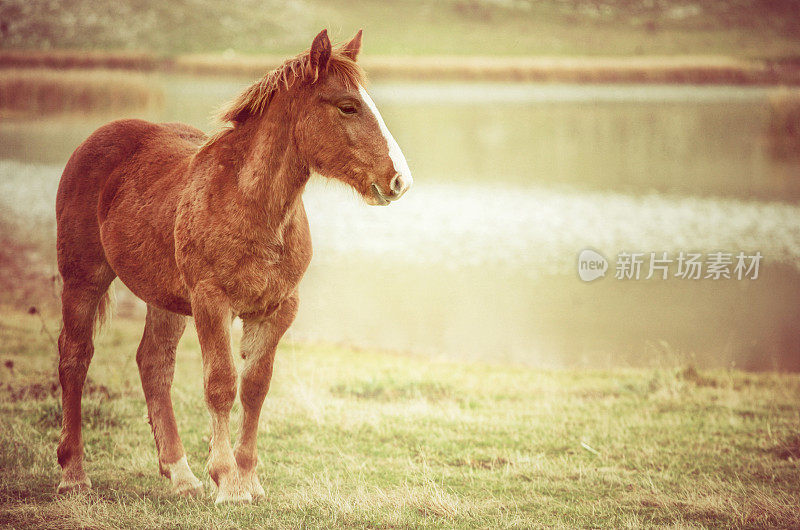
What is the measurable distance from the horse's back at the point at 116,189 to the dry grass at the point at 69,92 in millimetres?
12542

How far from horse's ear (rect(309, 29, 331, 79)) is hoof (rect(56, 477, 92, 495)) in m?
2.64

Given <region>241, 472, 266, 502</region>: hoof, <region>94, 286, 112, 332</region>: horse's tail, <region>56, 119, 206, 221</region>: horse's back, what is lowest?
<region>241, 472, 266, 502</region>: hoof

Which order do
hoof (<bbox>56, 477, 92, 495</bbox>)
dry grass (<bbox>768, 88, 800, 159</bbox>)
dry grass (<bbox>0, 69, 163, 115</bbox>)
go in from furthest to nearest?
1. dry grass (<bbox>768, 88, 800, 159</bbox>)
2. dry grass (<bbox>0, 69, 163, 115</bbox>)
3. hoof (<bbox>56, 477, 92, 495</bbox>)

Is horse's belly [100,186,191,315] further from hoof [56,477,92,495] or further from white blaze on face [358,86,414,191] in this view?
white blaze on face [358,86,414,191]

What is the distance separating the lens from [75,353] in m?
4.39

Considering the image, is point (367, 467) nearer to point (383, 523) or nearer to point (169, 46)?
point (383, 523)

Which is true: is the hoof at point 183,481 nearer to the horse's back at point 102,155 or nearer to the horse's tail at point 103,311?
the horse's tail at point 103,311

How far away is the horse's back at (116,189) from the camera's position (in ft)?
13.5

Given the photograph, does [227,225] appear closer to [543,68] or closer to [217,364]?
[217,364]

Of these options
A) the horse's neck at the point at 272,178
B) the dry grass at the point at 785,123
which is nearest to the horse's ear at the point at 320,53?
the horse's neck at the point at 272,178

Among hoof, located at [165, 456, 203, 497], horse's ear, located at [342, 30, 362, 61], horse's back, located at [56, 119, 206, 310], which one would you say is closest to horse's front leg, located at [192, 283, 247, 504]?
hoof, located at [165, 456, 203, 497]

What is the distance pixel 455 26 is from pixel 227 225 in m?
58.2

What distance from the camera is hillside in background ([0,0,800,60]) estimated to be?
1337 inches

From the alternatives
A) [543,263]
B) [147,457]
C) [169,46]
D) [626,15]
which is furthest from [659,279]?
[626,15]
